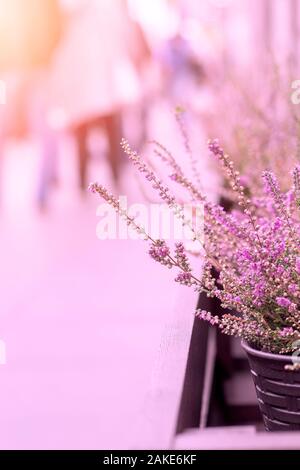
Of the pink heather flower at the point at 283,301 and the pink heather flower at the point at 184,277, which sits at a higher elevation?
the pink heather flower at the point at 184,277

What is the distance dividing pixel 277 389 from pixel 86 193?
6340mm

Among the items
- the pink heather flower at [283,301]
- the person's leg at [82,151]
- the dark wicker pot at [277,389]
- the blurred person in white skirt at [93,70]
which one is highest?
the blurred person in white skirt at [93,70]

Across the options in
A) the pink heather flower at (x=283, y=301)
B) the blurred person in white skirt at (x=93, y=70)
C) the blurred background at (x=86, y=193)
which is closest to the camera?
the pink heather flower at (x=283, y=301)

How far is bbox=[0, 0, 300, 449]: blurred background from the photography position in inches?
95.9

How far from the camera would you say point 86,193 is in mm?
7848

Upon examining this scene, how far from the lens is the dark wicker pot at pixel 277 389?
1.55 m

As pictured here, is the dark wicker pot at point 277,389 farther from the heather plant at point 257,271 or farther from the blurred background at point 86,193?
the blurred background at point 86,193

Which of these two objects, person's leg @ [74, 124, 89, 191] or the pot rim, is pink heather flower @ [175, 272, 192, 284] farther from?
person's leg @ [74, 124, 89, 191]

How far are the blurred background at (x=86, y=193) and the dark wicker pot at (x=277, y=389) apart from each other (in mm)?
252

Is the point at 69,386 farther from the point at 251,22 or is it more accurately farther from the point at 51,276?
the point at 251,22

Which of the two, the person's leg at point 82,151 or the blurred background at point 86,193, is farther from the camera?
the person's leg at point 82,151

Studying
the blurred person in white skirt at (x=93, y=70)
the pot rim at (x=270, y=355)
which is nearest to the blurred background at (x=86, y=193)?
the blurred person in white skirt at (x=93, y=70)

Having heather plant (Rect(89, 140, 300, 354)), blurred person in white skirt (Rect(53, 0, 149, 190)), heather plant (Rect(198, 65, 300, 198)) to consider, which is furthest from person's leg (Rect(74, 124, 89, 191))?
heather plant (Rect(89, 140, 300, 354))

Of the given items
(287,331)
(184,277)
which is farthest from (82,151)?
(287,331)
